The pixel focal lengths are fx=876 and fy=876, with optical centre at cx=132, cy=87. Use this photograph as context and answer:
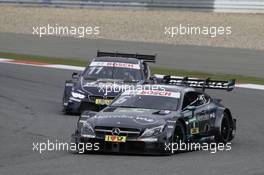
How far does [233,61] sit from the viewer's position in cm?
3222

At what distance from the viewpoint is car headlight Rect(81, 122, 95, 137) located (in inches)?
537

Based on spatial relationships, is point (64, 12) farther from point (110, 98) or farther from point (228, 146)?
point (228, 146)

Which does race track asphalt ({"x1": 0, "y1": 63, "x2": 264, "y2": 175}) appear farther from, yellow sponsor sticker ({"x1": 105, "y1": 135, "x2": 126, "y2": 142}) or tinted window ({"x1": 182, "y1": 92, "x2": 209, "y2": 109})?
tinted window ({"x1": 182, "y1": 92, "x2": 209, "y2": 109})

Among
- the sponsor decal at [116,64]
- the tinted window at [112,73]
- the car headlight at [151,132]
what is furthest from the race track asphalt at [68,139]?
the sponsor decal at [116,64]

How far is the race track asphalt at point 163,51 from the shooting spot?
3109 centimetres

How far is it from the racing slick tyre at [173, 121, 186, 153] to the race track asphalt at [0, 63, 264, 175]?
0.79ft

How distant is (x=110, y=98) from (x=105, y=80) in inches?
40.4

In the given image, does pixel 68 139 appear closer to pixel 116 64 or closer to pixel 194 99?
pixel 194 99

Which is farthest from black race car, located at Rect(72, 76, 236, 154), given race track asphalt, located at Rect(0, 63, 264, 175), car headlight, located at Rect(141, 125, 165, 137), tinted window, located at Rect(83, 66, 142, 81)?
tinted window, located at Rect(83, 66, 142, 81)

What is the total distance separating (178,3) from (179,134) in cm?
2631

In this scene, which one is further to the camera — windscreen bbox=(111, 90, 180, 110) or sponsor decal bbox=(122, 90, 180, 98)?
sponsor decal bbox=(122, 90, 180, 98)

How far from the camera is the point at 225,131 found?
52.1 ft

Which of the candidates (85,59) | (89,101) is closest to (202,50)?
(85,59)

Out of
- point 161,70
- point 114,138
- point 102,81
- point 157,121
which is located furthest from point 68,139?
point 161,70
